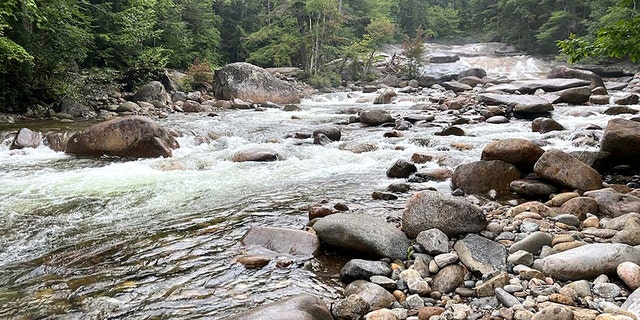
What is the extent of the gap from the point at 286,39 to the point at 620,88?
66.2 ft

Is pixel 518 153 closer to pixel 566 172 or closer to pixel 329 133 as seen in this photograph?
pixel 566 172

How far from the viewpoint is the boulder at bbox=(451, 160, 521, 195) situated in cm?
643

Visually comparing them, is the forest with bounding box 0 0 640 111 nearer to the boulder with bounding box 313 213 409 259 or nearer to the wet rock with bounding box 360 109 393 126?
the boulder with bounding box 313 213 409 259

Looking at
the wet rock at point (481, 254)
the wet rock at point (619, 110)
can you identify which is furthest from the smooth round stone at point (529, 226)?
the wet rock at point (619, 110)

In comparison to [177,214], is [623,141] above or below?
above

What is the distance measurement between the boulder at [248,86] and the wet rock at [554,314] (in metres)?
20.0

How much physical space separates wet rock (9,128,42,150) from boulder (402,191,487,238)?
9.74 meters

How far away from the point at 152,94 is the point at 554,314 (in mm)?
18598

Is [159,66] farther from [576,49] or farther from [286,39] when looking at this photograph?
[576,49]

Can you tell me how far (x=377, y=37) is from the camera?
31.8 metres

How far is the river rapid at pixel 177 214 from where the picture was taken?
3465 millimetres

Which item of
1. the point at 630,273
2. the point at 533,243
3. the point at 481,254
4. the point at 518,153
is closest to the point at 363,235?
the point at 481,254

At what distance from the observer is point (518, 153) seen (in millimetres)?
6723

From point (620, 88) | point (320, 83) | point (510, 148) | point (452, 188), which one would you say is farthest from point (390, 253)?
point (320, 83)
